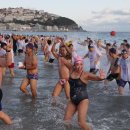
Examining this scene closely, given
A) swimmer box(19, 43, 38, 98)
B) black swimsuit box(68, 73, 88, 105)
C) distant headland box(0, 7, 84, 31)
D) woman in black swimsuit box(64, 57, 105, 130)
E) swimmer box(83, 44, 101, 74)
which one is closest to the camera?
woman in black swimsuit box(64, 57, 105, 130)

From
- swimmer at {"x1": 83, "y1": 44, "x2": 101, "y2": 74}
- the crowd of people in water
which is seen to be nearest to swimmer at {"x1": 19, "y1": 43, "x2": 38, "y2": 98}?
the crowd of people in water

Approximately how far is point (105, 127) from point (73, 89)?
59.3 inches

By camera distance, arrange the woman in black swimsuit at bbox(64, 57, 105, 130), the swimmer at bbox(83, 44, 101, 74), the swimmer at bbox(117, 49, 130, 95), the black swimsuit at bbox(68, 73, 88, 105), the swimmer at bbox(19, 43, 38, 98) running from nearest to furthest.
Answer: the woman in black swimsuit at bbox(64, 57, 105, 130), the black swimsuit at bbox(68, 73, 88, 105), the swimmer at bbox(19, 43, 38, 98), the swimmer at bbox(117, 49, 130, 95), the swimmer at bbox(83, 44, 101, 74)

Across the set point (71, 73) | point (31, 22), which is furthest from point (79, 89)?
point (31, 22)

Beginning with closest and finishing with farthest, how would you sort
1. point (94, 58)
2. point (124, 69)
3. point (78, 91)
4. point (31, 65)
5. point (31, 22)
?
point (78, 91), point (31, 65), point (124, 69), point (94, 58), point (31, 22)

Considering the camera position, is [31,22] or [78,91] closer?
[78,91]

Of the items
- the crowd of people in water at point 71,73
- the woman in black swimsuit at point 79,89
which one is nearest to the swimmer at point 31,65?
the crowd of people in water at point 71,73

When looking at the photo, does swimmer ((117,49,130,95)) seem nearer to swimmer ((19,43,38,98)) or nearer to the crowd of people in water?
the crowd of people in water

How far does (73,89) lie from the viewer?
7.67m

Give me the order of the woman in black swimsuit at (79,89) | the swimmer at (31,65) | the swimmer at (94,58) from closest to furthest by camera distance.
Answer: the woman in black swimsuit at (79,89), the swimmer at (31,65), the swimmer at (94,58)

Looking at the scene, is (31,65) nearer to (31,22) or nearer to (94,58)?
(94,58)

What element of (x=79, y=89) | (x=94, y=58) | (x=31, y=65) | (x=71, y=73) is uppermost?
(x=71, y=73)

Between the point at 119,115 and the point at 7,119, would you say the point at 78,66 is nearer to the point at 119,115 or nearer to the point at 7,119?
the point at 7,119

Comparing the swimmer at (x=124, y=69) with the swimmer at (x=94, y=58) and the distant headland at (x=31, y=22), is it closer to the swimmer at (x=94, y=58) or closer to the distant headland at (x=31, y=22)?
the swimmer at (x=94, y=58)
